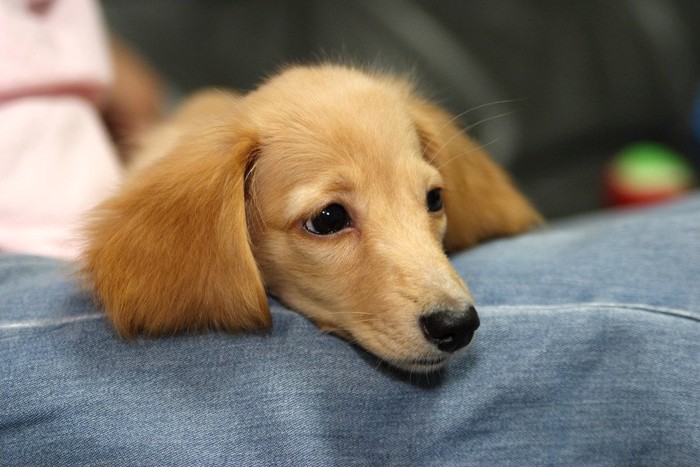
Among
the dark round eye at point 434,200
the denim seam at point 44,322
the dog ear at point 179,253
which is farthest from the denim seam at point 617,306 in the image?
the denim seam at point 44,322

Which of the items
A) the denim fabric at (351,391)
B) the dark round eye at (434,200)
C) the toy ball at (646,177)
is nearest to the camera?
the denim fabric at (351,391)

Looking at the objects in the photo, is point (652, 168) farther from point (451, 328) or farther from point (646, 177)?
point (451, 328)

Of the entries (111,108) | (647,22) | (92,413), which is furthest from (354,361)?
(647,22)

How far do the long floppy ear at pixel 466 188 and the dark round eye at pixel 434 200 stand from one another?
0.32 feet

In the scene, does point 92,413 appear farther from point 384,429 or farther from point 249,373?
point 384,429

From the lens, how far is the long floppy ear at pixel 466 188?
141cm

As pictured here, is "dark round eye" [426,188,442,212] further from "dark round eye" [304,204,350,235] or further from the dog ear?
the dog ear

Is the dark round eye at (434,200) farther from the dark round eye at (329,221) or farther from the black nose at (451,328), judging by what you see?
the black nose at (451,328)

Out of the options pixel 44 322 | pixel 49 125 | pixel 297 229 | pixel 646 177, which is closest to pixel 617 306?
pixel 297 229

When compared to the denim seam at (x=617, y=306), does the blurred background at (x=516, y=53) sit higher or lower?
lower

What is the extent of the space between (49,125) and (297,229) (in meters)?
0.75

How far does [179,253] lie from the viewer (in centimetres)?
106

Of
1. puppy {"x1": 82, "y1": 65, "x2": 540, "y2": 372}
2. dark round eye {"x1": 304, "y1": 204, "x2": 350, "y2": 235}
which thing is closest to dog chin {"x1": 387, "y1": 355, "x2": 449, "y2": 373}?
puppy {"x1": 82, "y1": 65, "x2": 540, "y2": 372}

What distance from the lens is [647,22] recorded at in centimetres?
→ 311
